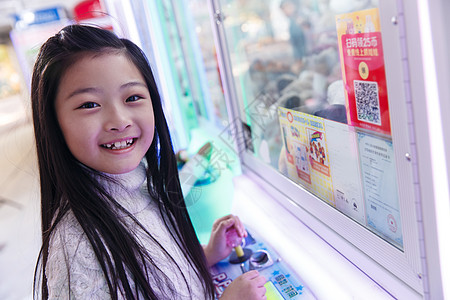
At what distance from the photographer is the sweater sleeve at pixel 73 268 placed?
66 centimetres

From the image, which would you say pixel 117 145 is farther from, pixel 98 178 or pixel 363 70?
pixel 363 70

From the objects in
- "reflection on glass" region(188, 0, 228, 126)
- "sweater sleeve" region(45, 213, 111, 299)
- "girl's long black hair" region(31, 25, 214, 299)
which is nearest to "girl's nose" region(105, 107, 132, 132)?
"girl's long black hair" region(31, 25, 214, 299)

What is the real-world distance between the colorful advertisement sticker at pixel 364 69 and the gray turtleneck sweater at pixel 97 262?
0.50m

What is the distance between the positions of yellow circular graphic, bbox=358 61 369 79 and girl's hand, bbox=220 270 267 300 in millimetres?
488

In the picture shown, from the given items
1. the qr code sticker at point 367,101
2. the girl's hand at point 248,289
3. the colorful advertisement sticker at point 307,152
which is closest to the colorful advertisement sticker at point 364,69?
the qr code sticker at point 367,101

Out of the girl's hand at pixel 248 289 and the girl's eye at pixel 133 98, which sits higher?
the girl's eye at pixel 133 98

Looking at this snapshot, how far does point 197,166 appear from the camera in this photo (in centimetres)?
137

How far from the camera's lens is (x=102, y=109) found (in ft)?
2.46

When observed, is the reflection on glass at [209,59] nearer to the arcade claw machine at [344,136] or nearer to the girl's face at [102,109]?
the arcade claw machine at [344,136]

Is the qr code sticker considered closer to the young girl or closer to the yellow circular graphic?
the yellow circular graphic

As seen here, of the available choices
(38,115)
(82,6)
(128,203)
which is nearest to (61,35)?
(38,115)

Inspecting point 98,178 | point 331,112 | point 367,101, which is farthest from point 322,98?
point 98,178

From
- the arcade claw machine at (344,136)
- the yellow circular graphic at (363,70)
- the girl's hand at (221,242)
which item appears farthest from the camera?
the girl's hand at (221,242)

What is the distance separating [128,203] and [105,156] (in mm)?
132
